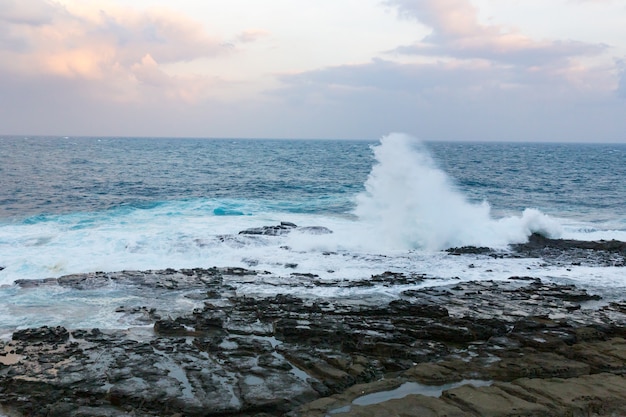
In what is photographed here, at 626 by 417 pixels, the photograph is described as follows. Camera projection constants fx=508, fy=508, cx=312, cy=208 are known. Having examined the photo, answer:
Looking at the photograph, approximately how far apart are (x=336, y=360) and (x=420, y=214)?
53.0ft

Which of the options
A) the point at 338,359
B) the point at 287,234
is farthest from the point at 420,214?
the point at 338,359

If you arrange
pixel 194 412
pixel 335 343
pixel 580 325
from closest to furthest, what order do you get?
1. pixel 194 412
2. pixel 335 343
3. pixel 580 325

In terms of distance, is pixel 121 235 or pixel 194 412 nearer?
pixel 194 412

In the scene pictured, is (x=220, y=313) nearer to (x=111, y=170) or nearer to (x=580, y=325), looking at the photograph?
(x=580, y=325)

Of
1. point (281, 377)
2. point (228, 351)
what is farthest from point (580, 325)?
point (228, 351)

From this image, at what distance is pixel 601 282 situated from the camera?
57.3 feet

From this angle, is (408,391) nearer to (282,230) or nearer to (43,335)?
(43,335)

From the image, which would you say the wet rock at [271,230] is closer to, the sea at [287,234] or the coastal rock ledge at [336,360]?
the sea at [287,234]

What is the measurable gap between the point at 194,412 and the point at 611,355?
8836mm

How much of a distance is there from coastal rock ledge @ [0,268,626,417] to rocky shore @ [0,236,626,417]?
0.11 feet

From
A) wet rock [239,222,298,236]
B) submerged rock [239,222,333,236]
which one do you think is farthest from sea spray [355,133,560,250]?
wet rock [239,222,298,236]

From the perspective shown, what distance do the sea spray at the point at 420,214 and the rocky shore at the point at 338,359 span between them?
26.7ft

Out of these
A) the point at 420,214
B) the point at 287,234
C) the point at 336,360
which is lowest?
the point at 336,360

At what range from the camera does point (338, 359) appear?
10.9 meters
